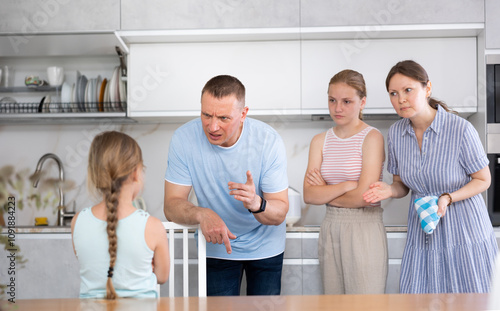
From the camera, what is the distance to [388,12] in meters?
2.60

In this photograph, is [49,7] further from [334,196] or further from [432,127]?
[432,127]

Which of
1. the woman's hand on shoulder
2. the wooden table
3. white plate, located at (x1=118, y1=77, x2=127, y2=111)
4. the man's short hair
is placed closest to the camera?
the wooden table

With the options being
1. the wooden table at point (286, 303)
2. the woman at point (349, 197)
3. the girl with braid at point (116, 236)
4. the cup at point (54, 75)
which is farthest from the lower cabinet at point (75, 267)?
the wooden table at point (286, 303)

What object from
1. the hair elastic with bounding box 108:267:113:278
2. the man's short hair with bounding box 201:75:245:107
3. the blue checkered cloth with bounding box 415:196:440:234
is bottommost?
the hair elastic with bounding box 108:267:113:278

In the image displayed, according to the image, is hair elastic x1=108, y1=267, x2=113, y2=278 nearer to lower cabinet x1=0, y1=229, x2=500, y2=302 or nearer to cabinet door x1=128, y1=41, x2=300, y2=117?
lower cabinet x1=0, y1=229, x2=500, y2=302

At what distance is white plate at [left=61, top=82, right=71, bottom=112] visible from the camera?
2.85 m

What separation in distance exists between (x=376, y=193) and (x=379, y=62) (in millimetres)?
1091

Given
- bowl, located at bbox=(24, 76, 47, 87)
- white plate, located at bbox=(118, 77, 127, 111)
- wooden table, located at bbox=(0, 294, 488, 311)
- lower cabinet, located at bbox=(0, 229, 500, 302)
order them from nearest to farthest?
wooden table, located at bbox=(0, 294, 488, 311) < lower cabinet, located at bbox=(0, 229, 500, 302) < white plate, located at bbox=(118, 77, 127, 111) < bowl, located at bbox=(24, 76, 47, 87)

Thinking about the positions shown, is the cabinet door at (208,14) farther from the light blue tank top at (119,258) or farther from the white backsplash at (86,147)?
the light blue tank top at (119,258)

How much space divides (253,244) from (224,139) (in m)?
0.38

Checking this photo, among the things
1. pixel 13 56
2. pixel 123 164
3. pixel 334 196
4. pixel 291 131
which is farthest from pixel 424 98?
→ pixel 13 56

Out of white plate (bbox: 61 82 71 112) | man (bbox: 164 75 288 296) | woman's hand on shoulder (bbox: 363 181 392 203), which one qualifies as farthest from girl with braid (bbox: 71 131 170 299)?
white plate (bbox: 61 82 71 112)

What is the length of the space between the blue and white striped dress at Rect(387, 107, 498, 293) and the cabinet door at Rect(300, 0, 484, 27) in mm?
987

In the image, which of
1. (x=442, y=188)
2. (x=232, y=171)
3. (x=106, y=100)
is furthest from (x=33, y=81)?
(x=442, y=188)
